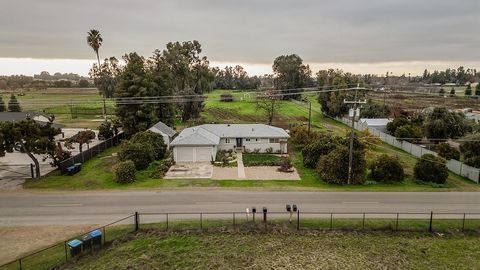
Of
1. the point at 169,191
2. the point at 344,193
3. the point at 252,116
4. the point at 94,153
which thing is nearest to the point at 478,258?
the point at 344,193

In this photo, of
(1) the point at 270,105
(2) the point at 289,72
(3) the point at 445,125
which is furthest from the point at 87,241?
(2) the point at 289,72

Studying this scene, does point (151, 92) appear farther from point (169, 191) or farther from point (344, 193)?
point (344, 193)

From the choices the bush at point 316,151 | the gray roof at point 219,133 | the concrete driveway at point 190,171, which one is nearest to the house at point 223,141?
the gray roof at point 219,133

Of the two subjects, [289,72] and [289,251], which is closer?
[289,251]

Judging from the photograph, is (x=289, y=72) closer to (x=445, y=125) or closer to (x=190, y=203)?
(x=445, y=125)

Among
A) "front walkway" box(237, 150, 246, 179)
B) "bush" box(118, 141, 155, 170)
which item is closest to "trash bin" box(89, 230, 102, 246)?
"bush" box(118, 141, 155, 170)

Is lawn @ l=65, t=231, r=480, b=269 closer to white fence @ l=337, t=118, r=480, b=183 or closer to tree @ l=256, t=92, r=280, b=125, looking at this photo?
white fence @ l=337, t=118, r=480, b=183

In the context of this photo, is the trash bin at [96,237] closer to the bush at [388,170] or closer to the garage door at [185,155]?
the garage door at [185,155]
